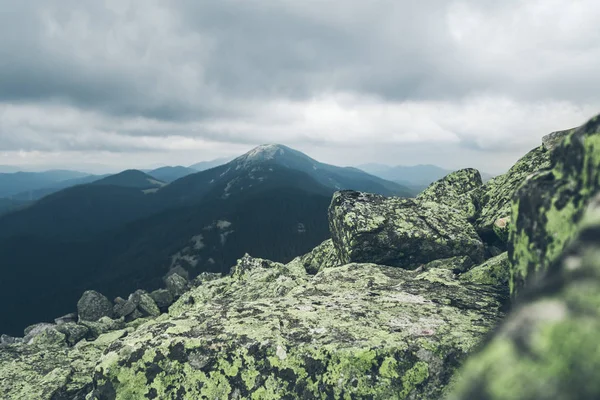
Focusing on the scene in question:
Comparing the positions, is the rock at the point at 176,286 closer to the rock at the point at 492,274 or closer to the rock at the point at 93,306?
the rock at the point at 93,306

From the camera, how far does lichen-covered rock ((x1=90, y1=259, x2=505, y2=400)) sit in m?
7.97

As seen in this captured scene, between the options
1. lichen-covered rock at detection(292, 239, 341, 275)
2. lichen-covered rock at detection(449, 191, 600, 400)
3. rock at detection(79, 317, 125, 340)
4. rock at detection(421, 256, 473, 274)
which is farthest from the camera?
rock at detection(79, 317, 125, 340)

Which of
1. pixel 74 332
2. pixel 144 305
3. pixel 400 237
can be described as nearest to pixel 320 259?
pixel 400 237

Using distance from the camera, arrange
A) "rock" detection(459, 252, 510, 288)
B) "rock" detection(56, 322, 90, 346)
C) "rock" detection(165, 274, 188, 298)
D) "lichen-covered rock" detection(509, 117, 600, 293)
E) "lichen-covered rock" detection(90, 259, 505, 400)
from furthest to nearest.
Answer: "rock" detection(165, 274, 188, 298) → "rock" detection(56, 322, 90, 346) → "rock" detection(459, 252, 510, 288) → "lichen-covered rock" detection(90, 259, 505, 400) → "lichen-covered rock" detection(509, 117, 600, 293)

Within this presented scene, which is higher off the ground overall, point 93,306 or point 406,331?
point 406,331

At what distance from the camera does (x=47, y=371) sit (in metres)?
15.2

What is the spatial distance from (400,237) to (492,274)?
613 centimetres

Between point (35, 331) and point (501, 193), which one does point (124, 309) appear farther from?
point (501, 193)

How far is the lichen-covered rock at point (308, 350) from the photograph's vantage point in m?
7.97

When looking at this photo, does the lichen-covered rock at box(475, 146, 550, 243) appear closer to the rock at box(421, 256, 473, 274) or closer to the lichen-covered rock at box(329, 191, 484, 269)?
the lichen-covered rock at box(329, 191, 484, 269)

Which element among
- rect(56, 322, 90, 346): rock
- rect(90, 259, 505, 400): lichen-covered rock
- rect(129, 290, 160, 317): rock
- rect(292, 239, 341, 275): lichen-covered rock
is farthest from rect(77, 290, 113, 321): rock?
rect(90, 259, 505, 400): lichen-covered rock

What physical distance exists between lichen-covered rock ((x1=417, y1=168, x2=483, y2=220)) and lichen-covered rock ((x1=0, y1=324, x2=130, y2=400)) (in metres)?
23.7

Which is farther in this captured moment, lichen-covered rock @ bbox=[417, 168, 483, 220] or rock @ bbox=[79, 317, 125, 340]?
lichen-covered rock @ bbox=[417, 168, 483, 220]

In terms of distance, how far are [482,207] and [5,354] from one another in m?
28.9
